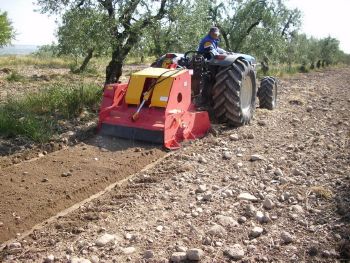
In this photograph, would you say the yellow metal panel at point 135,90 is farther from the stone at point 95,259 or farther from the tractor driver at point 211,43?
the stone at point 95,259

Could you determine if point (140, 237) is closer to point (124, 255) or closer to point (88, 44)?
point (124, 255)

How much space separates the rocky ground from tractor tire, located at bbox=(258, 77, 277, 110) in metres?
3.18

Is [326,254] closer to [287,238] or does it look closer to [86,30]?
[287,238]

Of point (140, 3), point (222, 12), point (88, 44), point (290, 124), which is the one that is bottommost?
point (290, 124)

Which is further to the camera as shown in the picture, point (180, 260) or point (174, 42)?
point (174, 42)

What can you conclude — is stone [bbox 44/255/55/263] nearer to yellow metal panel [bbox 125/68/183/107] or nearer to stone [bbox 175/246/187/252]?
stone [bbox 175/246/187/252]

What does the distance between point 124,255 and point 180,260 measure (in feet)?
1.43

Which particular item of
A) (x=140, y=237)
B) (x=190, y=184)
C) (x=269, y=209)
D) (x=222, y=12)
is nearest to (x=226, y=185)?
(x=190, y=184)

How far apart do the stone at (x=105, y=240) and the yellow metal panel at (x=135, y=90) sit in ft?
9.92

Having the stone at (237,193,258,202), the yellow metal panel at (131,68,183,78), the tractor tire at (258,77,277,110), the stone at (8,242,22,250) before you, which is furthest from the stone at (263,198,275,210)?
the tractor tire at (258,77,277,110)

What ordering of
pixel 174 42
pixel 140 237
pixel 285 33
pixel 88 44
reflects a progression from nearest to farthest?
pixel 140 237
pixel 88 44
pixel 174 42
pixel 285 33

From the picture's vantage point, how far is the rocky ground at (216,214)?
3055 millimetres

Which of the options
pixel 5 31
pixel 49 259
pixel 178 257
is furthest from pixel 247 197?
pixel 5 31

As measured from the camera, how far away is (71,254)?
3.02 metres
